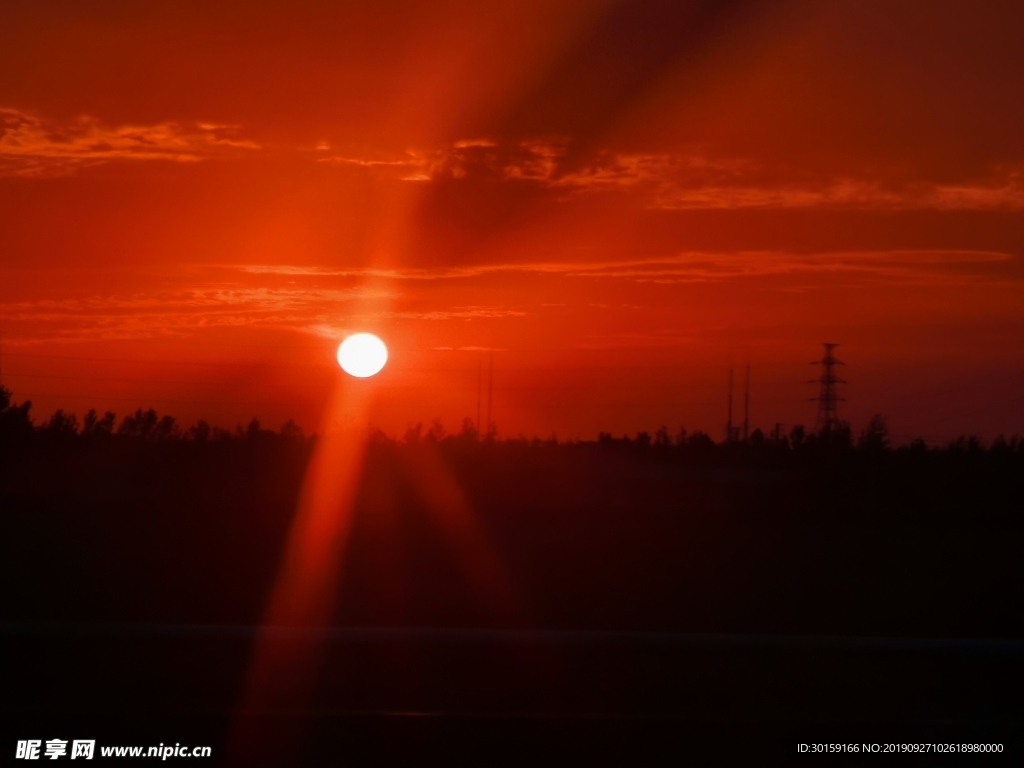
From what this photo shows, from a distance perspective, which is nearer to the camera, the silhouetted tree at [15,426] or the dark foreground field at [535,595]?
the dark foreground field at [535,595]

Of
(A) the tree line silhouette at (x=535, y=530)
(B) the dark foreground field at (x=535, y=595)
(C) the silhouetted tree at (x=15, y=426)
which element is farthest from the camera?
(C) the silhouetted tree at (x=15, y=426)

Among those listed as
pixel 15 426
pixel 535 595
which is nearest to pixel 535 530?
pixel 535 595

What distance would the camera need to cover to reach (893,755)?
24.6 feet

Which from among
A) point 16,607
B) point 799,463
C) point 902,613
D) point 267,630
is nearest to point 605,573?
point 902,613

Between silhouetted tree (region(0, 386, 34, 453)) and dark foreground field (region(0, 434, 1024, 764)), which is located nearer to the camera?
dark foreground field (region(0, 434, 1024, 764))

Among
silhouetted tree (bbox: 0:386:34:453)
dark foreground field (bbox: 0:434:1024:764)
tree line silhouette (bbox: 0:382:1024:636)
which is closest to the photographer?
dark foreground field (bbox: 0:434:1024:764)

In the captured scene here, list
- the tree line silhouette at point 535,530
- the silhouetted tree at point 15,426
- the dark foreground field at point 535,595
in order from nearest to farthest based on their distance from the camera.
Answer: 1. the dark foreground field at point 535,595
2. the tree line silhouette at point 535,530
3. the silhouetted tree at point 15,426

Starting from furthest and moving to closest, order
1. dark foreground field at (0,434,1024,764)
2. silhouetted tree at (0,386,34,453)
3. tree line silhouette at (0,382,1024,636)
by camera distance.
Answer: silhouetted tree at (0,386,34,453) → tree line silhouette at (0,382,1024,636) → dark foreground field at (0,434,1024,764)

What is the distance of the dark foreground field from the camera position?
7.90 m

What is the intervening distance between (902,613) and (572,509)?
956 centimetres

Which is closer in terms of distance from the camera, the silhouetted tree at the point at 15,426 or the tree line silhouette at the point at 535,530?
the tree line silhouette at the point at 535,530

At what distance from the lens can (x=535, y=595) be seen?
52.5ft

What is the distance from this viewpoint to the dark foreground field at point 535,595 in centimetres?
790

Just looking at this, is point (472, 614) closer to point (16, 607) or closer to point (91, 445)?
point (16, 607)
